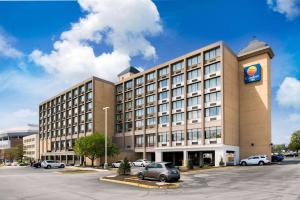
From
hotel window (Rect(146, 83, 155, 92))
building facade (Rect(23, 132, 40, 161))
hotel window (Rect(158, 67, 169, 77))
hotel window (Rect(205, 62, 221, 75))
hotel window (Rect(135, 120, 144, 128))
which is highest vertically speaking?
hotel window (Rect(158, 67, 169, 77))

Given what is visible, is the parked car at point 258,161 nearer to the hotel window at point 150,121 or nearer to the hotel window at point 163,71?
the hotel window at point 150,121

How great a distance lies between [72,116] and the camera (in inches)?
3509

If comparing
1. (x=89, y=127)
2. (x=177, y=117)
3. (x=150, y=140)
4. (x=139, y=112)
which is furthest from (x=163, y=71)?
(x=89, y=127)

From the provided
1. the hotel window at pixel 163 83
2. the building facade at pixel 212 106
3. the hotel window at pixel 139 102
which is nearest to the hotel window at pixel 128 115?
the hotel window at pixel 139 102

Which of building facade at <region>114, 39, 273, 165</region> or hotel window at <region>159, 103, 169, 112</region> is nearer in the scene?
building facade at <region>114, 39, 273, 165</region>

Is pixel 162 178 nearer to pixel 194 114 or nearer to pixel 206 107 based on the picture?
pixel 206 107

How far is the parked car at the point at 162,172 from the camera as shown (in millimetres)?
24766

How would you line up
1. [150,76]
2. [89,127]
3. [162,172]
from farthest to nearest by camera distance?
[89,127]
[150,76]
[162,172]

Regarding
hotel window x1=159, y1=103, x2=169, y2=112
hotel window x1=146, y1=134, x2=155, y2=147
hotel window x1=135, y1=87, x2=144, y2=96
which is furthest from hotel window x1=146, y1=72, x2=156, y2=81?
hotel window x1=146, y1=134, x2=155, y2=147

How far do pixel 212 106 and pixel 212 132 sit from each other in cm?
468

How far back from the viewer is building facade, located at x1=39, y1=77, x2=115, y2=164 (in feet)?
264

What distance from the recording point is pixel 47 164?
62.9 m

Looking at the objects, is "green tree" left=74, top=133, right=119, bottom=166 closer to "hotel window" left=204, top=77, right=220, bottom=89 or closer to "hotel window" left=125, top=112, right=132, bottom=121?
"hotel window" left=125, top=112, right=132, bottom=121

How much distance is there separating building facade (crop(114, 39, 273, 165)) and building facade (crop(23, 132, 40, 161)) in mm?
68173
